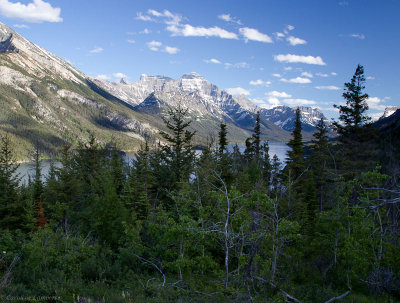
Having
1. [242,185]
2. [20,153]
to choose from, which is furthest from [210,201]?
[20,153]

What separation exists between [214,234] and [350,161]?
17384 millimetres

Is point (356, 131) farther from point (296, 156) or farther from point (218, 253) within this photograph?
point (218, 253)

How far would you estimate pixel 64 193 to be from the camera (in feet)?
66.2

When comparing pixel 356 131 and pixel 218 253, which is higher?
pixel 356 131

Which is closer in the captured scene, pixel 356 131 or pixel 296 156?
pixel 356 131

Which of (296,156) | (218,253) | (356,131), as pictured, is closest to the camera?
(218,253)

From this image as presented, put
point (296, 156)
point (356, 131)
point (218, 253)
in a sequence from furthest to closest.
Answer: point (296, 156), point (356, 131), point (218, 253)

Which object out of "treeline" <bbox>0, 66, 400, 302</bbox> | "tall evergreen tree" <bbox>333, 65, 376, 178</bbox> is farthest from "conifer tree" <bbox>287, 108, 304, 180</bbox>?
"treeline" <bbox>0, 66, 400, 302</bbox>

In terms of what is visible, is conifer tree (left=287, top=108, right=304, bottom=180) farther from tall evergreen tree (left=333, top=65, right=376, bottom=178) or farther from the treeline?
the treeline

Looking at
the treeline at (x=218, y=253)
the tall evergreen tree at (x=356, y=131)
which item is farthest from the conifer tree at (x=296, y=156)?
the treeline at (x=218, y=253)

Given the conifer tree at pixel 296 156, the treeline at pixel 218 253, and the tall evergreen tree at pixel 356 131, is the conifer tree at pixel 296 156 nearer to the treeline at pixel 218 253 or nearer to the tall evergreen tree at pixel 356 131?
the tall evergreen tree at pixel 356 131

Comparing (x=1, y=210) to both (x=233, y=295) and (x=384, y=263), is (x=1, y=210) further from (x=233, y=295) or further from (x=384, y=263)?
(x=384, y=263)

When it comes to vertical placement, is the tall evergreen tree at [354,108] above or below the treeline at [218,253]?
above

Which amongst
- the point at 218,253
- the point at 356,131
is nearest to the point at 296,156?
the point at 356,131
